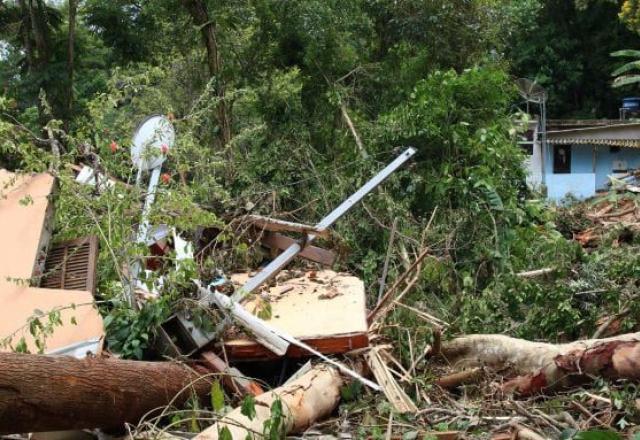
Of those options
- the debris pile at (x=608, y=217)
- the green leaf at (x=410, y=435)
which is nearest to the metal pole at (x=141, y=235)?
the green leaf at (x=410, y=435)

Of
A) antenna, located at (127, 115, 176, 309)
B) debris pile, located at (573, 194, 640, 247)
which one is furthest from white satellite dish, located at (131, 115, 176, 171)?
debris pile, located at (573, 194, 640, 247)

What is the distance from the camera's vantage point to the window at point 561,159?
2003 cm

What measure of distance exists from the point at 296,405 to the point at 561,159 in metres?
18.4

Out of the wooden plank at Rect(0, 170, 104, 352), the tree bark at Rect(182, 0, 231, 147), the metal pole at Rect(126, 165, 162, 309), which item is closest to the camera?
the wooden plank at Rect(0, 170, 104, 352)

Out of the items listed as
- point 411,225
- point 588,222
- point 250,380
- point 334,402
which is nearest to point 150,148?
point 250,380

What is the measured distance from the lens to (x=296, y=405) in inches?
137

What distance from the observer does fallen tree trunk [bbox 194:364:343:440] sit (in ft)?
10.1

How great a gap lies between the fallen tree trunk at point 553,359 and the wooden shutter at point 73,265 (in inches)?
101

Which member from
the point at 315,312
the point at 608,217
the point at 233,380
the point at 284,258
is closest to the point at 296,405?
the point at 233,380

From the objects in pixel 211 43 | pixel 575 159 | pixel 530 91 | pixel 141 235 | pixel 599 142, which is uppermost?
pixel 211 43

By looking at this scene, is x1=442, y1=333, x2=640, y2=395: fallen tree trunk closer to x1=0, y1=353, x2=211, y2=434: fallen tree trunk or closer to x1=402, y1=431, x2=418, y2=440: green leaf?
x1=402, y1=431, x2=418, y2=440: green leaf

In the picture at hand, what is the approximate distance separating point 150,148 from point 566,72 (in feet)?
65.3

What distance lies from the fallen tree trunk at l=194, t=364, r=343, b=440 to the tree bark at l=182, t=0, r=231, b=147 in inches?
238

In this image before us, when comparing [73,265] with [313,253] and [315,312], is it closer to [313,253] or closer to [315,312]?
[315,312]
